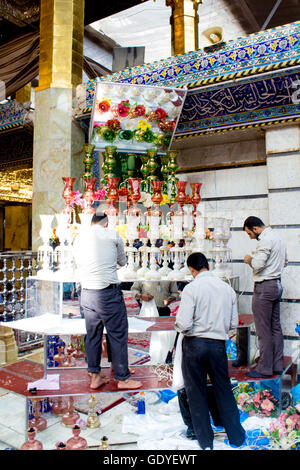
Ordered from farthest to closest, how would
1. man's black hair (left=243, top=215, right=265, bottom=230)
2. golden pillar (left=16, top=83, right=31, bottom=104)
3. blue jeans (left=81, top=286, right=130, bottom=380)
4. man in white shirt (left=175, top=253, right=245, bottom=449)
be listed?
golden pillar (left=16, top=83, right=31, bottom=104) → man's black hair (left=243, top=215, right=265, bottom=230) → blue jeans (left=81, top=286, right=130, bottom=380) → man in white shirt (left=175, top=253, right=245, bottom=449)

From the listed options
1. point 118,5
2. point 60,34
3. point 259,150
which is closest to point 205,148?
point 259,150

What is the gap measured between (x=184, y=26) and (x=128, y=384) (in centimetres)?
957

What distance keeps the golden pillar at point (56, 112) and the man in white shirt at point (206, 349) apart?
4.18 metres

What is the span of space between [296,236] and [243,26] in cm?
845

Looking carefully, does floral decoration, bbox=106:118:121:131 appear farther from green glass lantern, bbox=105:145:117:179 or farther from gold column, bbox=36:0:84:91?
gold column, bbox=36:0:84:91

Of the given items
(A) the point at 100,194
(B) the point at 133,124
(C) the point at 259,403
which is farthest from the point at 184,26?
(C) the point at 259,403

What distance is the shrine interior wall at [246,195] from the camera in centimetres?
573

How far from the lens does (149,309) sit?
196 inches

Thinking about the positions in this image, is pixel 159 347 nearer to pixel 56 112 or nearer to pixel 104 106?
pixel 104 106

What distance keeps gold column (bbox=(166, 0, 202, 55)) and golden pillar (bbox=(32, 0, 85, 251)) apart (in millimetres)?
3570

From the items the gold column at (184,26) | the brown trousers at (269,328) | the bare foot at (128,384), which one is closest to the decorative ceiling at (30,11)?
the gold column at (184,26)

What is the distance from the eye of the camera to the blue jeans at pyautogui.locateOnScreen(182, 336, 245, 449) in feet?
11.3

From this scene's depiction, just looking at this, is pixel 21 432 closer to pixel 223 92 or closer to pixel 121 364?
pixel 121 364

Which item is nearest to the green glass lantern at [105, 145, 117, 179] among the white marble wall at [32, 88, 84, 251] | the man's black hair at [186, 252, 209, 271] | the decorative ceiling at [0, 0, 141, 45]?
the white marble wall at [32, 88, 84, 251]
